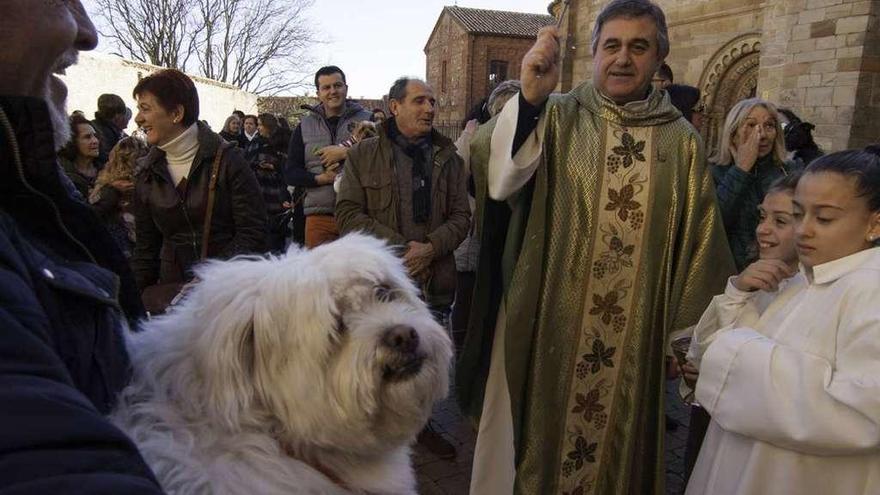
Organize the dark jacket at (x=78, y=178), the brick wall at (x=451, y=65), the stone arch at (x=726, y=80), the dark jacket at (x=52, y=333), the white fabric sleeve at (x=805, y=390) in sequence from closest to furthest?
1. the dark jacket at (x=52, y=333)
2. the white fabric sleeve at (x=805, y=390)
3. the dark jacket at (x=78, y=178)
4. the stone arch at (x=726, y=80)
5. the brick wall at (x=451, y=65)

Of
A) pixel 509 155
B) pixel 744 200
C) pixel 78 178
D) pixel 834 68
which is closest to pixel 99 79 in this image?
pixel 78 178

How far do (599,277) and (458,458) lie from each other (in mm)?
1923

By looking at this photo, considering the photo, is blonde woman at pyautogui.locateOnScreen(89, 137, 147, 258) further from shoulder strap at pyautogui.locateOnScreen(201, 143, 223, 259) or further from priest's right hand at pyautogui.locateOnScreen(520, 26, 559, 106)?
priest's right hand at pyautogui.locateOnScreen(520, 26, 559, 106)

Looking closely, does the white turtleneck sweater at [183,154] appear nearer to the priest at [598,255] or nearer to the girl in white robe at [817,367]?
the priest at [598,255]

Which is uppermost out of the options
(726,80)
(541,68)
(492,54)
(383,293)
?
(492,54)

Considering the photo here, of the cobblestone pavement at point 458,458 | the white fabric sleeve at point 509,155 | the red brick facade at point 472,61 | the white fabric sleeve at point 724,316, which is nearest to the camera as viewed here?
the white fabric sleeve at point 724,316

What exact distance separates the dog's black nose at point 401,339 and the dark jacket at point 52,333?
54 centimetres

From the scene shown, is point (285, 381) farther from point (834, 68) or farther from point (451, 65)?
point (451, 65)

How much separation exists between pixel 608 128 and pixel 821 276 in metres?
1.14

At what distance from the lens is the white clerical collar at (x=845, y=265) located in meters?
1.78

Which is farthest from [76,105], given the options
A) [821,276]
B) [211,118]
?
[821,276]

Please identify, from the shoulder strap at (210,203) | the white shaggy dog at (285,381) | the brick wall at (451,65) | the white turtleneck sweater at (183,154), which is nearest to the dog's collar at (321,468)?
the white shaggy dog at (285,381)

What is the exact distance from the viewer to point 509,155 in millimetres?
2496

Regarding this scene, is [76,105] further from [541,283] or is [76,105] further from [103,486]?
[103,486]
